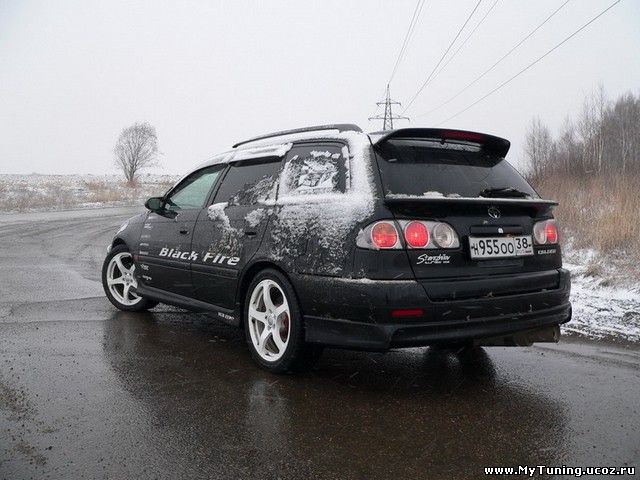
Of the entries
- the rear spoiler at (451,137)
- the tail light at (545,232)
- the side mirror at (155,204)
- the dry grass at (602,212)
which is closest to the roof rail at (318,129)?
the rear spoiler at (451,137)

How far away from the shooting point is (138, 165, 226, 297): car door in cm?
436

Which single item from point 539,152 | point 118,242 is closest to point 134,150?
point 539,152

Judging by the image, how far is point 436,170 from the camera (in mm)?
3158

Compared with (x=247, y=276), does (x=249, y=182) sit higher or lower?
higher

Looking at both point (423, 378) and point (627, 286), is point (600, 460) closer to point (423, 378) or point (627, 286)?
point (423, 378)

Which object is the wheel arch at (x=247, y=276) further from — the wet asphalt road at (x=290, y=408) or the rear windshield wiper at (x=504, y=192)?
the rear windshield wiper at (x=504, y=192)

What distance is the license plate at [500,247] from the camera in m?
2.99

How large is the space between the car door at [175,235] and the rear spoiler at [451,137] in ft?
5.84

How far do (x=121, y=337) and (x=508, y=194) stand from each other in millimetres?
3340

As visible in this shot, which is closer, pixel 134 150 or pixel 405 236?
pixel 405 236

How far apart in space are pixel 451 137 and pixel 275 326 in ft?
5.78

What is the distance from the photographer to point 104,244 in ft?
38.4

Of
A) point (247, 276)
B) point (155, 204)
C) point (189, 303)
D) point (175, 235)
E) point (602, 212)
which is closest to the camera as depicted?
point (247, 276)

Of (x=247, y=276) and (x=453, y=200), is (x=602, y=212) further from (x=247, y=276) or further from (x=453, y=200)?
(x=247, y=276)
